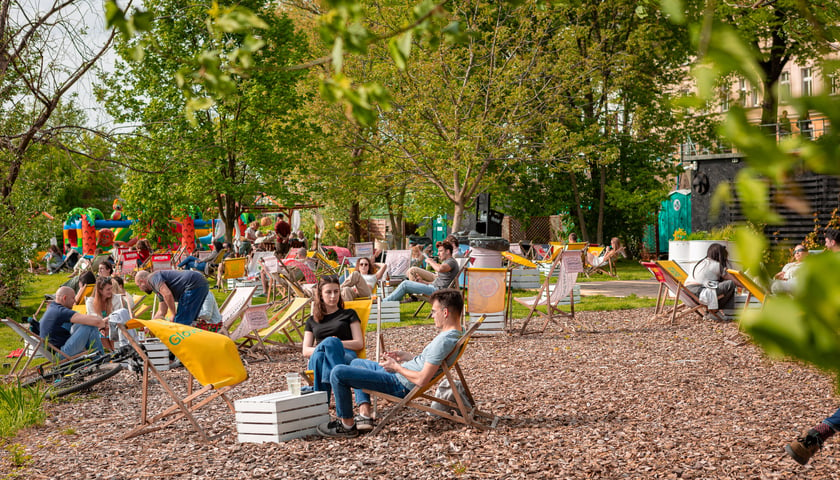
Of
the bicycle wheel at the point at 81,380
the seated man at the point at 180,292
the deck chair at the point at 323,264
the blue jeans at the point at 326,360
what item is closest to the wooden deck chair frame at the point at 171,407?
the blue jeans at the point at 326,360

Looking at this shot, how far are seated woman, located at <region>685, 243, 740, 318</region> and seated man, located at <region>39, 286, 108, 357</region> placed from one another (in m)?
6.84

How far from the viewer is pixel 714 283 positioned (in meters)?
10.1

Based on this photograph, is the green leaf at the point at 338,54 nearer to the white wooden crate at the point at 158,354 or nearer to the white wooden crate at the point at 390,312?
the white wooden crate at the point at 158,354

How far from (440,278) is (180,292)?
423 cm

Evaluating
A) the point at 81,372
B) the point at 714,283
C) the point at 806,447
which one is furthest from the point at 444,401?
the point at 714,283

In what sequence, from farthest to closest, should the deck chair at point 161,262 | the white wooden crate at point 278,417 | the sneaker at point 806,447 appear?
the deck chair at point 161,262, the white wooden crate at point 278,417, the sneaker at point 806,447

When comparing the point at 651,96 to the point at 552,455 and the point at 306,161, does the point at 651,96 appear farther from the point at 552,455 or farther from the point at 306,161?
the point at 552,455

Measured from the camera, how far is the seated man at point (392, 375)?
17.2 ft

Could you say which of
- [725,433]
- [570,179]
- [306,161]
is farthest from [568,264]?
[570,179]

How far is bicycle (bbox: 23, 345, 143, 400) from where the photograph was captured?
7.22 m

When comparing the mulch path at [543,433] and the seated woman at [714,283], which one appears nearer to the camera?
the mulch path at [543,433]

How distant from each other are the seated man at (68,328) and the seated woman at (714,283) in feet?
22.4

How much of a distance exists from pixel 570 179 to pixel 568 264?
17093mm

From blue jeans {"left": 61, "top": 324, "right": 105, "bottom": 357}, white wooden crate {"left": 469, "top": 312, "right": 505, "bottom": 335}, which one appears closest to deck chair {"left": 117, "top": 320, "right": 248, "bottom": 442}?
blue jeans {"left": 61, "top": 324, "right": 105, "bottom": 357}
